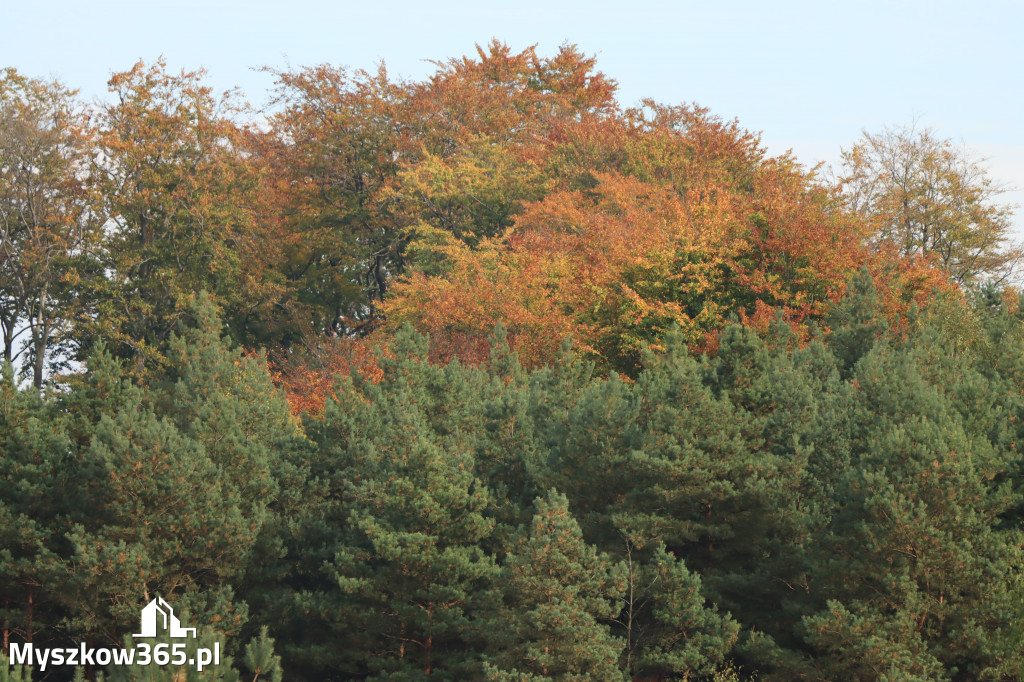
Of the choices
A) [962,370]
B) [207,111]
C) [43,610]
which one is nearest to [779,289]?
[962,370]

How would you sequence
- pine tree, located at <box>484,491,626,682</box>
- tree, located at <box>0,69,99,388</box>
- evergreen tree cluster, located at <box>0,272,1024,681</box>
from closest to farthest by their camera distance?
1. pine tree, located at <box>484,491,626,682</box>
2. evergreen tree cluster, located at <box>0,272,1024,681</box>
3. tree, located at <box>0,69,99,388</box>

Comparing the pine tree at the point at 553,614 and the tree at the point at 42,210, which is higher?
the tree at the point at 42,210

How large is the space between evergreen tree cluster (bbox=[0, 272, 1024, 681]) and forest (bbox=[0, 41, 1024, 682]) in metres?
0.09

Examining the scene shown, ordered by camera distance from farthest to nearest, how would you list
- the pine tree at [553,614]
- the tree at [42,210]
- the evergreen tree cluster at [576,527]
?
the tree at [42,210] → the evergreen tree cluster at [576,527] → the pine tree at [553,614]

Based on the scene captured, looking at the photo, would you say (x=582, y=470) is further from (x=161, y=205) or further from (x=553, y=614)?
(x=161, y=205)

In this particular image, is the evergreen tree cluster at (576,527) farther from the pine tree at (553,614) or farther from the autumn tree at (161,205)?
the autumn tree at (161,205)

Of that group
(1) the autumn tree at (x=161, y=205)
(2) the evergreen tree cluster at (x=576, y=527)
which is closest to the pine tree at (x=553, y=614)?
(2) the evergreen tree cluster at (x=576, y=527)

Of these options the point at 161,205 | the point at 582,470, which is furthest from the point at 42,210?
the point at 582,470

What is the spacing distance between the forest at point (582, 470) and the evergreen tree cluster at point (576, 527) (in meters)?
0.09

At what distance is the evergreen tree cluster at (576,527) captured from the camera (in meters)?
25.1

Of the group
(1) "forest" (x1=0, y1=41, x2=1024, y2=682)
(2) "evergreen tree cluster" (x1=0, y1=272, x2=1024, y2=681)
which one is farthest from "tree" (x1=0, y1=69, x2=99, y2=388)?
(2) "evergreen tree cluster" (x1=0, y1=272, x2=1024, y2=681)

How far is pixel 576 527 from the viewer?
2467 centimetres

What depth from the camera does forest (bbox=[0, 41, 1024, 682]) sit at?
83.2 ft

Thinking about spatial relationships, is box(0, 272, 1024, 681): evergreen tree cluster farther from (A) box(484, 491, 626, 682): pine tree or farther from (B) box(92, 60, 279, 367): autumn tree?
(B) box(92, 60, 279, 367): autumn tree
